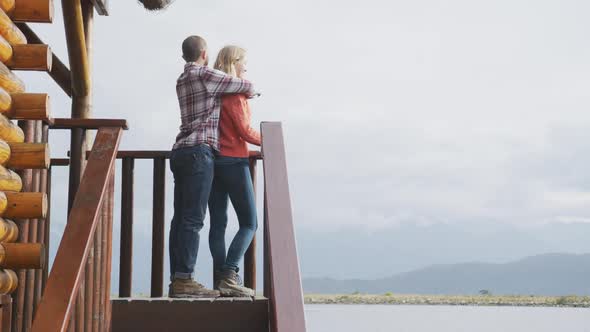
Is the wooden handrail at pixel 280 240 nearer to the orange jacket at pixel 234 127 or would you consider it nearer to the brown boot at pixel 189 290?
the orange jacket at pixel 234 127

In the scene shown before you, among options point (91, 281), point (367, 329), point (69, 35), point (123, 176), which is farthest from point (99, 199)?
point (367, 329)

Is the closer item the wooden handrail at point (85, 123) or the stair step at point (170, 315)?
the wooden handrail at point (85, 123)

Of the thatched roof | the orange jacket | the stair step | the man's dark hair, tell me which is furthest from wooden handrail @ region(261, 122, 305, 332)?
the thatched roof

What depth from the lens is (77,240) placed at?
4.63 meters

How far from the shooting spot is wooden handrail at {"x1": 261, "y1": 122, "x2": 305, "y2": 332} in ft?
13.5

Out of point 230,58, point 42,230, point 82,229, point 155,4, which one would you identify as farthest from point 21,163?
point 155,4

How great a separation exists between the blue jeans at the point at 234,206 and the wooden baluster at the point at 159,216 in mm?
906

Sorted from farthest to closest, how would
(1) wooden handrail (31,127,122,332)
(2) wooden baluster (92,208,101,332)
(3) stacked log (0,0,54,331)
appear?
(3) stacked log (0,0,54,331), (2) wooden baluster (92,208,101,332), (1) wooden handrail (31,127,122,332)

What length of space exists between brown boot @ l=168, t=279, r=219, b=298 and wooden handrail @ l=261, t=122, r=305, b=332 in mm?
1164

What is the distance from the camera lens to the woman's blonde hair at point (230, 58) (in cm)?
582

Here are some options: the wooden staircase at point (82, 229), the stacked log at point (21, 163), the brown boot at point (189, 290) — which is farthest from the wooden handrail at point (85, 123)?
the brown boot at point (189, 290)

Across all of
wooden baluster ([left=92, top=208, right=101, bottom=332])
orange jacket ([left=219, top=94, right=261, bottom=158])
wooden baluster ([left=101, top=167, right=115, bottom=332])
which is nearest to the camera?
wooden baluster ([left=92, top=208, right=101, bottom=332])

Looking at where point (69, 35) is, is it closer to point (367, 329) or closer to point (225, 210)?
point (225, 210)

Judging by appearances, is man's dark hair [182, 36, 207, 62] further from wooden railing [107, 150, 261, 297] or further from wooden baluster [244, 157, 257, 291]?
wooden baluster [244, 157, 257, 291]
